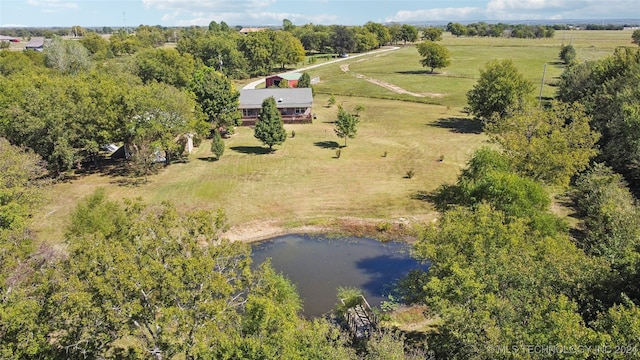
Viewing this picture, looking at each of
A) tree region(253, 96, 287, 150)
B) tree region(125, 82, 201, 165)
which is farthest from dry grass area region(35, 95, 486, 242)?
tree region(125, 82, 201, 165)

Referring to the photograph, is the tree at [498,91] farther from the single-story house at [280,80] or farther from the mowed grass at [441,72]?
the single-story house at [280,80]

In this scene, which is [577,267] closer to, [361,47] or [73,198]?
[73,198]

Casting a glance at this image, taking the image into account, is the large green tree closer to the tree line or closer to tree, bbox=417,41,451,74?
the tree line

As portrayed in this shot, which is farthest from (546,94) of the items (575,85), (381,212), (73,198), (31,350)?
(31,350)

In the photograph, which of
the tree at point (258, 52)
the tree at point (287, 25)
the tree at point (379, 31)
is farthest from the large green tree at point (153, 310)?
the tree at point (287, 25)

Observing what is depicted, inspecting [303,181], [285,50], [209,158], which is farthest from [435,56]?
[303,181]

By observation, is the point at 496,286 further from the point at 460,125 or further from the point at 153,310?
the point at 460,125
